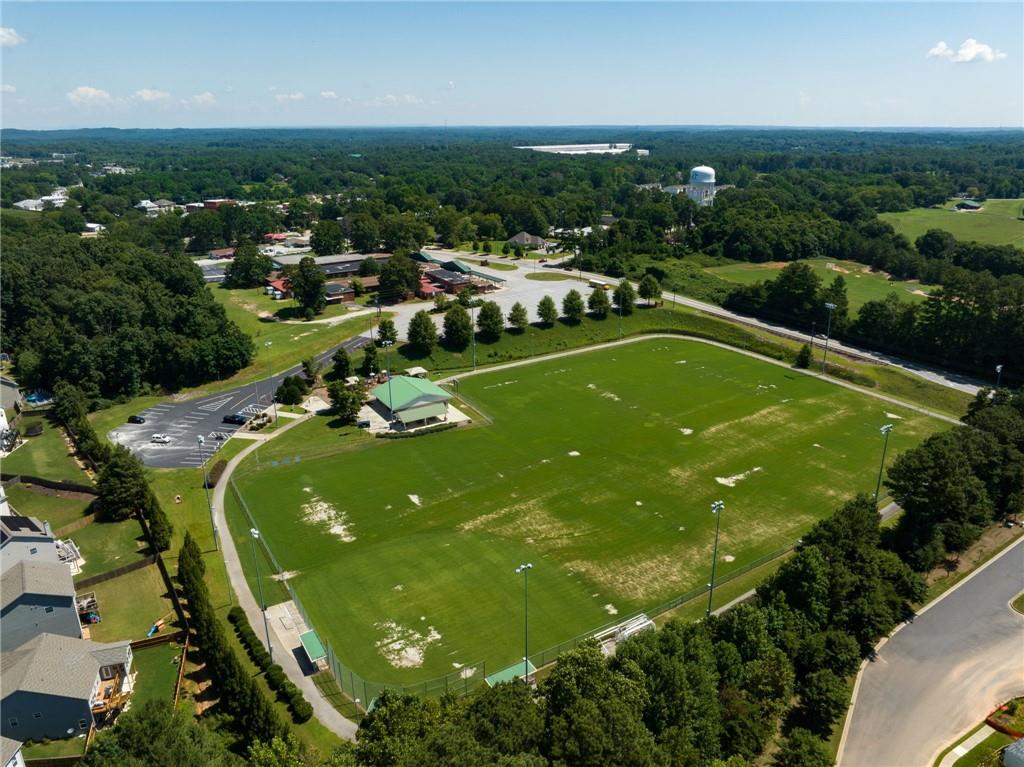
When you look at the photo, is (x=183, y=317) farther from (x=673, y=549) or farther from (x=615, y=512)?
(x=673, y=549)

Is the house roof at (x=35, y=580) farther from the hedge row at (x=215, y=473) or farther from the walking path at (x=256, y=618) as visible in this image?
the hedge row at (x=215, y=473)

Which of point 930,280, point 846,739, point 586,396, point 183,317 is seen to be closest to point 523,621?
point 846,739

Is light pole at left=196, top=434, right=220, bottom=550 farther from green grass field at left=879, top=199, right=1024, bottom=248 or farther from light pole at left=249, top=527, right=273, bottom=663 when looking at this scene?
green grass field at left=879, top=199, right=1024, bottom=248

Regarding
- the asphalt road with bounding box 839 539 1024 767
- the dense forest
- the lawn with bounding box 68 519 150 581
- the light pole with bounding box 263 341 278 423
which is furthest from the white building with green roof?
the asphalt road with bounding box 839 539 1024 767

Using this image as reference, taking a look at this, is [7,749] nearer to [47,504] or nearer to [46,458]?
[47,504]

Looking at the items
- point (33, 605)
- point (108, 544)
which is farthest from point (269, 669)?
point (108, 544)
